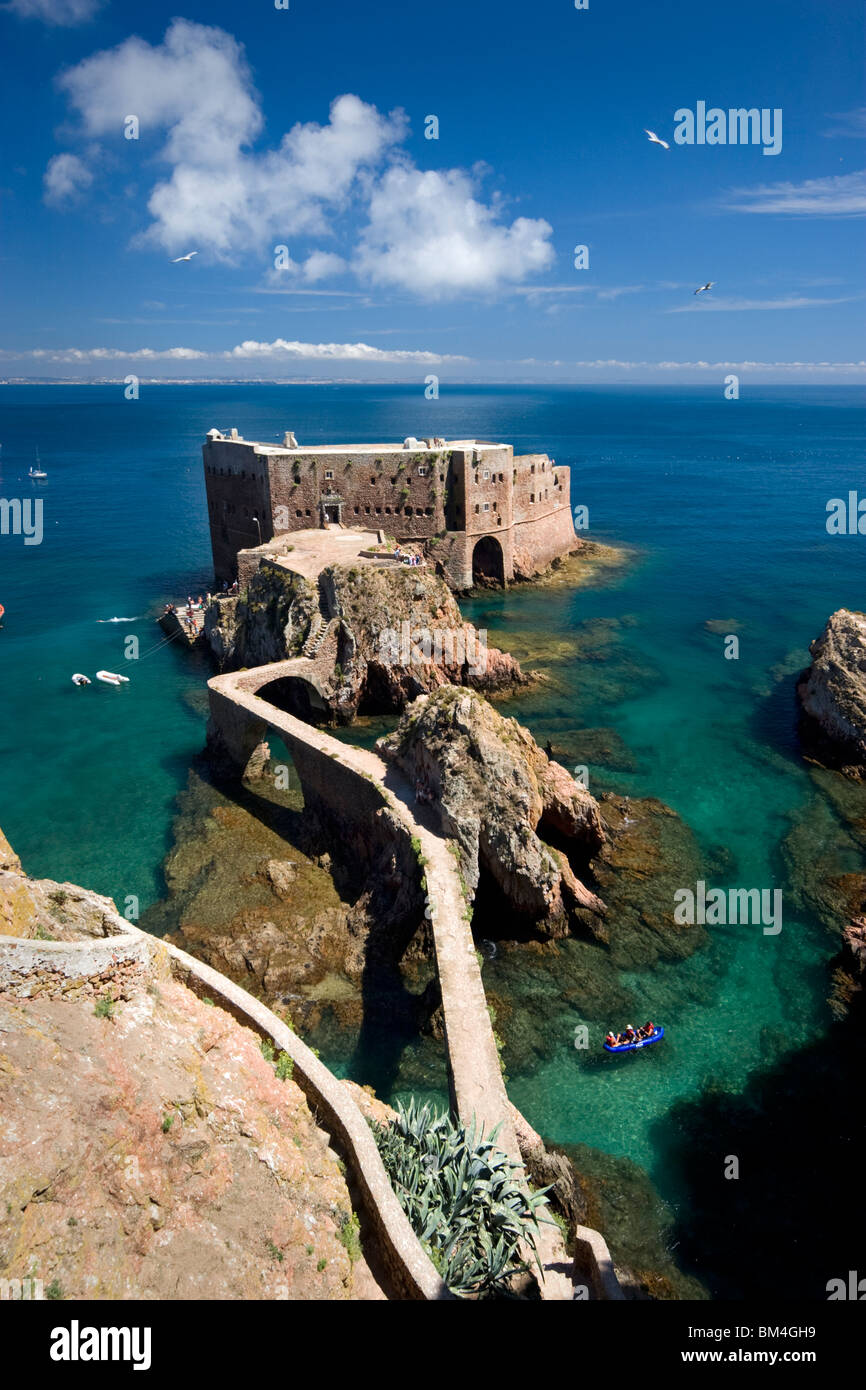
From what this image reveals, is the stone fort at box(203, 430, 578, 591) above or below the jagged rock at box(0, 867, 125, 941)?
above

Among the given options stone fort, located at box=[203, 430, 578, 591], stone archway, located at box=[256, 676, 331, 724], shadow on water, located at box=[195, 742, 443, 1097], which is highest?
stone fort, located at box=[203, 430, 578, 591]

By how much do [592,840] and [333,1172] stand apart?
1637cm

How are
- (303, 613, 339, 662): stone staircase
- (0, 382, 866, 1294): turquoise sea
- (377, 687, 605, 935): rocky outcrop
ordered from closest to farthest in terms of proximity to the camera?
(0, 382, 866, 1294): turquoise sea, (377, 687, 605, 935): rocky outcrop, (303, 613, 339, 662): stone staircase

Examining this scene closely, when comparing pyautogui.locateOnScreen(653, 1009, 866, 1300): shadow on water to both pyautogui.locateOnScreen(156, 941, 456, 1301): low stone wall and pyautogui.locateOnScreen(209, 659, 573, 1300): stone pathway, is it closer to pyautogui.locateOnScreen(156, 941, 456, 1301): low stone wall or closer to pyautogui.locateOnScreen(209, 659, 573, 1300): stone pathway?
pyautogui.locateOnScreen(209, 659, 573, 1300): stone pathway

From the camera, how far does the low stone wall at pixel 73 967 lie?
33.0 ft

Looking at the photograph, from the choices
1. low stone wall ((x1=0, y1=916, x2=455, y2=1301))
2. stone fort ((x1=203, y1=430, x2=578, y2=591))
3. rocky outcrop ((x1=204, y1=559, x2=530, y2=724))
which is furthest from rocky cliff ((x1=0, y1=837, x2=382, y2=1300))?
stone fort ((x1=203, y1=430, x2=578, y2=591))

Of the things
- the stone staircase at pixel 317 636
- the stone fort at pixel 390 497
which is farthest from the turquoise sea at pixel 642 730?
the stone staircase at pixel 317 636

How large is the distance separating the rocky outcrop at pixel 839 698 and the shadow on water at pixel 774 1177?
1631 cm

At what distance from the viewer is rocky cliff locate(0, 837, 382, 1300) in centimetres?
880

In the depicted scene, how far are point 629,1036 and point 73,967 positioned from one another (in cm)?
1456

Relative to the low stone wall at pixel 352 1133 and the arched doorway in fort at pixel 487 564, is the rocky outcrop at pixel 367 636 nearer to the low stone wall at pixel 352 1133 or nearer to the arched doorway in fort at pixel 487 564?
the arched doorway in fort at pixel 487 564

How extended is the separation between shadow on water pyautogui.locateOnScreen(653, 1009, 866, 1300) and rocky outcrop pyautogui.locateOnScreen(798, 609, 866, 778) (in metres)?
16.3
